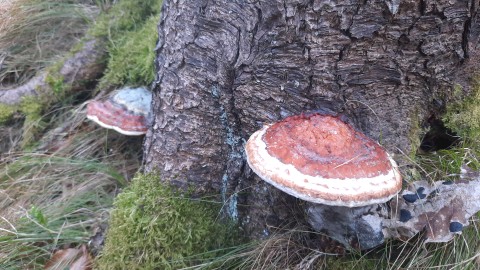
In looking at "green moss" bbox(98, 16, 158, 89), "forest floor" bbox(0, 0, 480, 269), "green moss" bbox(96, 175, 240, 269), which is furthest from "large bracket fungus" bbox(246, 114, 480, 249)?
"green moss" bbox(98, 16, 158, 89)

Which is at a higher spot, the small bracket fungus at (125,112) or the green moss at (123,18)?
the green moss at (123,18)

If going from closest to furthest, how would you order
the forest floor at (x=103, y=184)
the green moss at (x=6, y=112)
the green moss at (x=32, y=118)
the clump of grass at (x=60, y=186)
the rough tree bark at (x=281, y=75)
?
the rough tree bark at (x=281, y=75), the forest floor at (x=103, y=184), the clump of grass at (x=60, y=186), the green moss at (x=32, y=118), the green moss at (x=6, y=112)

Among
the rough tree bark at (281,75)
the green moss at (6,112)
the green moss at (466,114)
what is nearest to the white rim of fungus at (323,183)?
the rough tree bark at (281,75)

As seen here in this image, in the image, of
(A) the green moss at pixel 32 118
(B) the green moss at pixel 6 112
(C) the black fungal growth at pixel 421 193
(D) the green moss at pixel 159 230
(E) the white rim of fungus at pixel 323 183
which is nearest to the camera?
(E) the white rim of fungus at pixel 323 183

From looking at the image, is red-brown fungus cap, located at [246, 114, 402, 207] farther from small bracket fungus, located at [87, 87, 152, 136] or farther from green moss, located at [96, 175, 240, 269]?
small bracket fungus, located at [87, 87, 152, 136]

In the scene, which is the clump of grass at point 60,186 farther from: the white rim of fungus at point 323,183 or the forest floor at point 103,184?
the white rim of fungus at point 323,183

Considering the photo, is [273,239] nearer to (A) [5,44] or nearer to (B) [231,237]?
(B) [231,237]

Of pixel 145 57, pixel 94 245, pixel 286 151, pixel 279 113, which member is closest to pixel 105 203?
pixel 94 245
